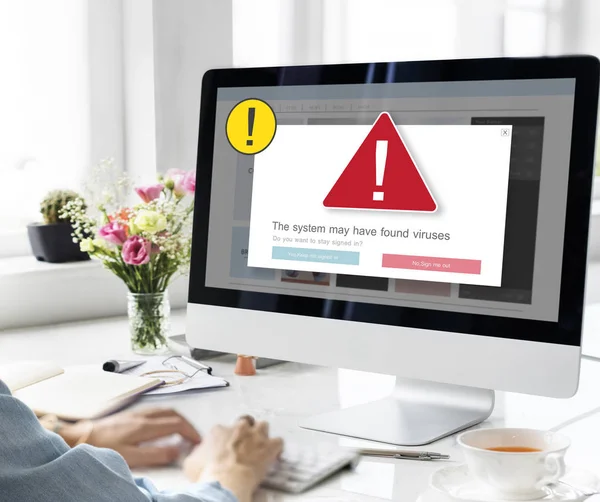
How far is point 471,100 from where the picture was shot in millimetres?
984

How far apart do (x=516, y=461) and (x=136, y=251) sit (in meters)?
0.86

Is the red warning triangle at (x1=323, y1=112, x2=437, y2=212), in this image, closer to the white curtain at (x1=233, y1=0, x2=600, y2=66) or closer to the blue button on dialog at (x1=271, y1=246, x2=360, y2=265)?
the blue button on dialog at (x1=271, y1=246, x2=360, y2=265)

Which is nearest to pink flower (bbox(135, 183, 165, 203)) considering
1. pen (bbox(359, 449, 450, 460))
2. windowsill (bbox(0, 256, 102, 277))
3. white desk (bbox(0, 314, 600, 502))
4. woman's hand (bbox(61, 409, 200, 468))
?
white desk (bbox(0, 314, 600, 502))

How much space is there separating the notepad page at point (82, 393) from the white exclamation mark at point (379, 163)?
466mm

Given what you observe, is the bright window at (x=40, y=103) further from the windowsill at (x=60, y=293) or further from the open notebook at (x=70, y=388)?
the open notebook at (x=70, y=388)

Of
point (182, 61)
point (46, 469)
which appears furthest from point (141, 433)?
point (182, 61)

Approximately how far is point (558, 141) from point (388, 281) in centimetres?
27

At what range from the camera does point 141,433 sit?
1034 mm

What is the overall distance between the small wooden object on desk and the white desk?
0.02 m

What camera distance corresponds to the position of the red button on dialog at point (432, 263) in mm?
971

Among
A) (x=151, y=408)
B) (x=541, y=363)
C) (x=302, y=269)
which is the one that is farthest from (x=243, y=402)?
(x=541, y=363)

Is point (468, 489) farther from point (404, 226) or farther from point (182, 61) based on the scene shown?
point (182, 61)

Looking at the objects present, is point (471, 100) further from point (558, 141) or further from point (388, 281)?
point (388, 281)

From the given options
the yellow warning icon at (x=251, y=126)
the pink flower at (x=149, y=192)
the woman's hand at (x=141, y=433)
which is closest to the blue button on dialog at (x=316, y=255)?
the yellow warning icon at (x=251, y=126)
